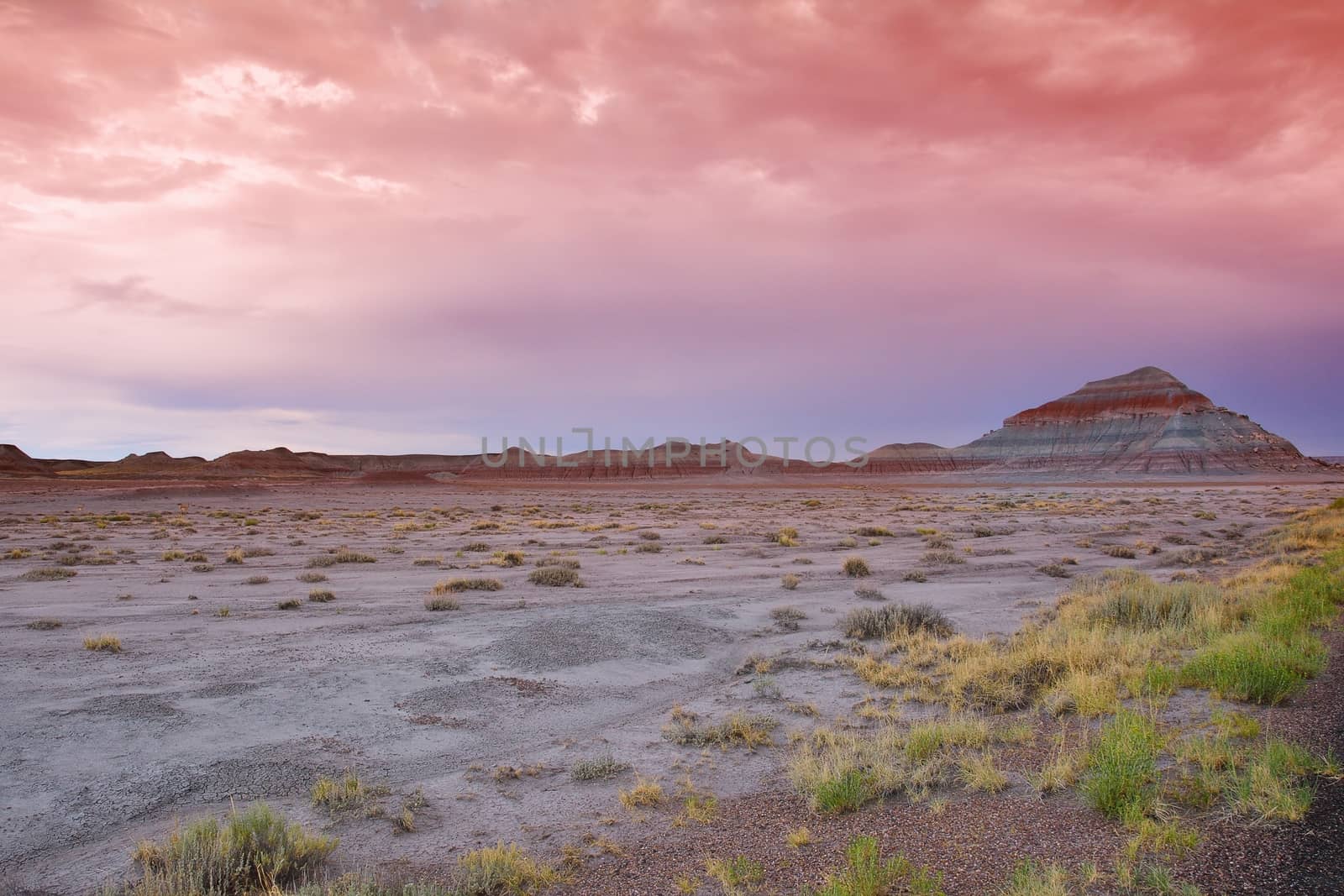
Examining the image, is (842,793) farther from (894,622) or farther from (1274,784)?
(894,622)

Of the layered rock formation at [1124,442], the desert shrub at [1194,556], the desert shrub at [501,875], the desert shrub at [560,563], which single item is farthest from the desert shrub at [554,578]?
the layered rock formation at [1124,442]

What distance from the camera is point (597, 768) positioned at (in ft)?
22.4

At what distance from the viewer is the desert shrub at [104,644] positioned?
10742 mm

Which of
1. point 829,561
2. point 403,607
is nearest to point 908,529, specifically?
point 829,561

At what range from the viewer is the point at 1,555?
21.5 meters

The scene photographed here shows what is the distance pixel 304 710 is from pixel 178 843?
3.71 meters

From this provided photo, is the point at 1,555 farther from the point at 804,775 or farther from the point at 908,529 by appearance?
the point at 908,529

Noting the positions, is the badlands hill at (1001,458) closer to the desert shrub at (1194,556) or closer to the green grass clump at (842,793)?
the desert shrub at (1194,556)

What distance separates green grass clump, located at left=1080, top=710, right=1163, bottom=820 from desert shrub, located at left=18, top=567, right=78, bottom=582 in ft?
69.6

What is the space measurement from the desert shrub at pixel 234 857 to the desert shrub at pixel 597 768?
7.39 ft

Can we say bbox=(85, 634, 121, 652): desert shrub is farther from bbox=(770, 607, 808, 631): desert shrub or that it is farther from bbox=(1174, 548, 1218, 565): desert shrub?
bbox=(1174, 548, 1218, 565): desert shrub

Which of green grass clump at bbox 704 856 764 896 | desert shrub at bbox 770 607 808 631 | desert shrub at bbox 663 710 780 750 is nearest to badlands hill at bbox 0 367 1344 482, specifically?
desert shrub at bbox 770 607 808 631

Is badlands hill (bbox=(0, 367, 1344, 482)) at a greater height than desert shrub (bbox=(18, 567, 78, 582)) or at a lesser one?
greater

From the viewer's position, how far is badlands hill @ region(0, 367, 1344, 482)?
396 feet
